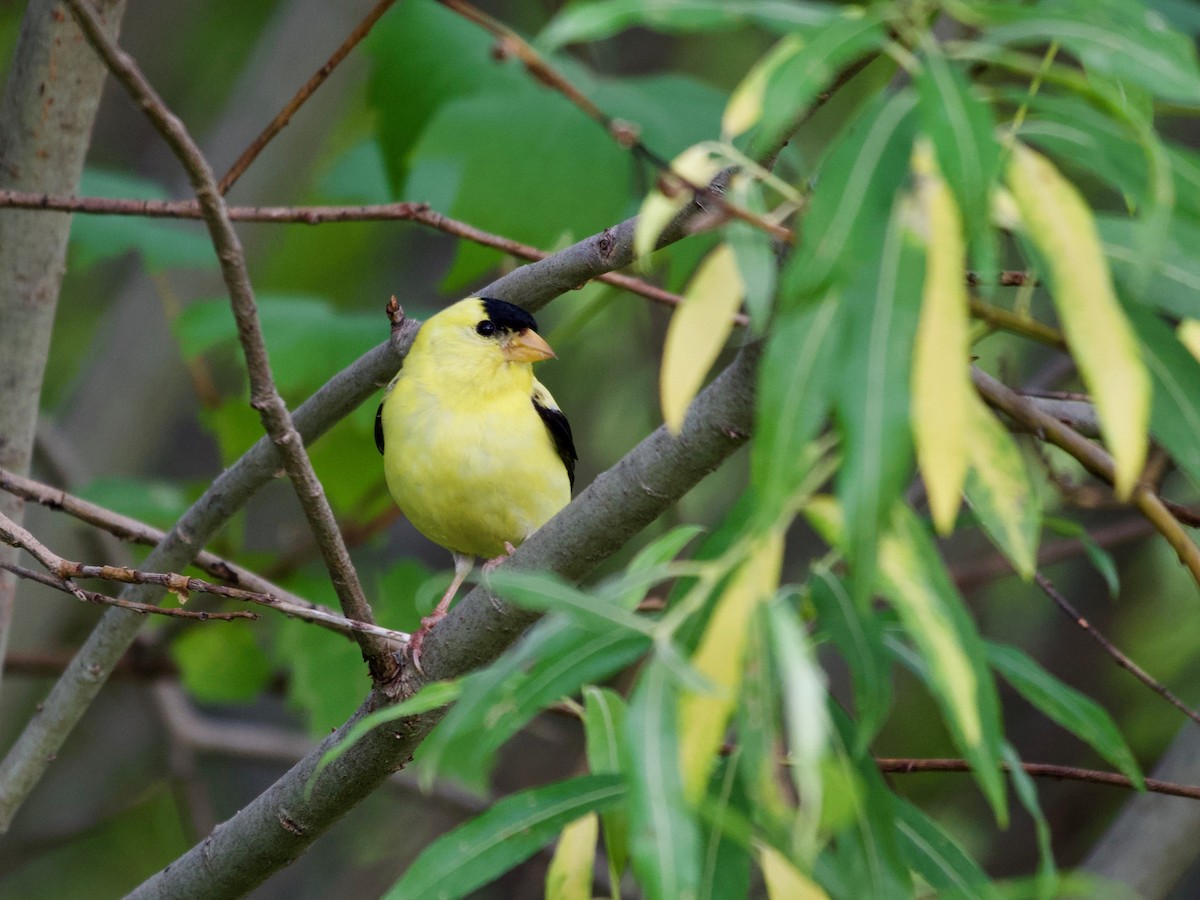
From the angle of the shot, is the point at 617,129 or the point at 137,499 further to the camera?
the point at 137,499

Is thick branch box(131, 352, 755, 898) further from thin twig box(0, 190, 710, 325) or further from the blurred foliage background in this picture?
Answer: the blurred foliage background

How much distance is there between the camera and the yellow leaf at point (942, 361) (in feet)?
3.16

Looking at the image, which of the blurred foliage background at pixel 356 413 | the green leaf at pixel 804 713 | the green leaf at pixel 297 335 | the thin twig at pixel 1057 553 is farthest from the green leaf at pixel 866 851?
the thin twig at pixel 1057 553

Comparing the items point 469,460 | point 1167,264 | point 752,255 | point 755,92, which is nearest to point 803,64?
point 755,92

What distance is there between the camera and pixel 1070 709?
4.23 feet

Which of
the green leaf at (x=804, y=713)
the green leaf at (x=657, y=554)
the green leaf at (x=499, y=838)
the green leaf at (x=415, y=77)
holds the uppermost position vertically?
the green leaf at (x=415, y=77)

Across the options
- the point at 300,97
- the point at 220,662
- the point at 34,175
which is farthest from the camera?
the point at 220,662

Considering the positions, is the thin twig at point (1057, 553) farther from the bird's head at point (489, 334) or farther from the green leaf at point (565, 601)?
the green leaf at point (565, 601)

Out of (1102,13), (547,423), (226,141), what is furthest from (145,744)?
(1102,13)

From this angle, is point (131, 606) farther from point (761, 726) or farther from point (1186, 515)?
point (1186, 515)

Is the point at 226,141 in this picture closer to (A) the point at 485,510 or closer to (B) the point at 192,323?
(B) the point at 192,323

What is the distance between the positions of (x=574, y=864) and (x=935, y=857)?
429 millimetres

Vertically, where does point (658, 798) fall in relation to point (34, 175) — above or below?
below

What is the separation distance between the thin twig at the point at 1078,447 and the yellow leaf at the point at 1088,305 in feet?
1.17
